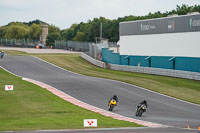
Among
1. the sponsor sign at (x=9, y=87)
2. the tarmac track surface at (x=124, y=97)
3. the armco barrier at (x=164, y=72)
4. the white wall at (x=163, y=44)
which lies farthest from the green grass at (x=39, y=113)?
the white wall at (x=163, y=44)

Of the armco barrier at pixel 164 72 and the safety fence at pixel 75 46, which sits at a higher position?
the safety fence at pixel 75 46

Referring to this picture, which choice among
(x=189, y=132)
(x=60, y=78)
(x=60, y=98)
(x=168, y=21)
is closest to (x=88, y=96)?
(x=60, y=98)

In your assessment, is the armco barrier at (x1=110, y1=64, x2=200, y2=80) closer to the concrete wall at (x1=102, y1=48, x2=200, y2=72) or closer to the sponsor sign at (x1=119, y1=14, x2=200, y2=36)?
the concrete wall at (x1=102, y1=48, x2=200, y2=72)

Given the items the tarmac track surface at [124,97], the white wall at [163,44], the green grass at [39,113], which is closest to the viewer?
the green grass at [39,113]

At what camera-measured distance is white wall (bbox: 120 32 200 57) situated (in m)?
57.4

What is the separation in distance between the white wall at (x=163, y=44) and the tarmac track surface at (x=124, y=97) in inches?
537

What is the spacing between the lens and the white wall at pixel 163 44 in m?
57.4

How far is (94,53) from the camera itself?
81188mm

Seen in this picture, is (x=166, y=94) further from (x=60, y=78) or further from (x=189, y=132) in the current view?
(x=189, y=132)

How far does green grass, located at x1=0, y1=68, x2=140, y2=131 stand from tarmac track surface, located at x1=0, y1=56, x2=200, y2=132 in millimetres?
2792

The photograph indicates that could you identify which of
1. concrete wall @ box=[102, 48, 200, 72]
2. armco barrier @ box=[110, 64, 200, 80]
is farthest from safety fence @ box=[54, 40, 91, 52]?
armco barrier @ box=[110, 64, 200, 80]

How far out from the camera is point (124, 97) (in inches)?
1512

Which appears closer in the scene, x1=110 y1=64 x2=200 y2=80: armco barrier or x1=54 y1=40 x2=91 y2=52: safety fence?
x1=110 y1=64 x2=200 y2=80: armco barrier

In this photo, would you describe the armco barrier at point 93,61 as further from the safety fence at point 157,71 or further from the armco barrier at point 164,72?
the armco barrier at point 164,72
